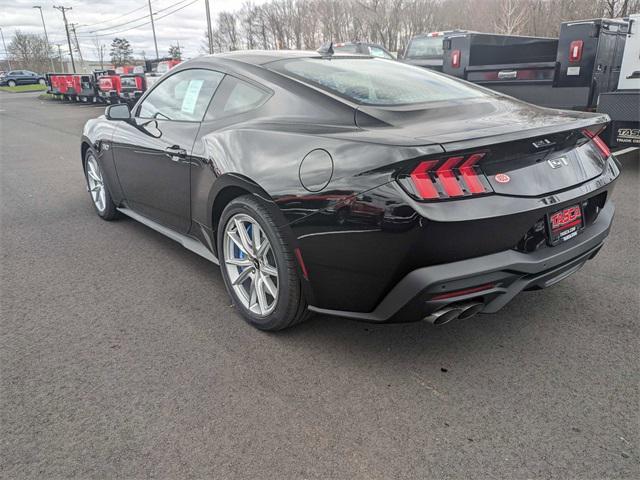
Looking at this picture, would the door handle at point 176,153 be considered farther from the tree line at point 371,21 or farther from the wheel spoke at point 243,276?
the tree line at point 371,21

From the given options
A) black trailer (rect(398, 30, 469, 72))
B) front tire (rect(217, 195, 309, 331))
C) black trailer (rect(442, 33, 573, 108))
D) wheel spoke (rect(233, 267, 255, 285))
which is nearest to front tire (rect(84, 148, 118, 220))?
front tire (rect(217, 195, 309, 331))

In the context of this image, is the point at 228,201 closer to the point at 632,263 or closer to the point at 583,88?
the point at 632,263

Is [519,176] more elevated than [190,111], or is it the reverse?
[190,111]

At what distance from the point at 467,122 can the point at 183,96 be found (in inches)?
82.5

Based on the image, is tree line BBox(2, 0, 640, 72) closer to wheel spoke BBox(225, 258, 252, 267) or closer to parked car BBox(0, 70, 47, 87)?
parked car BBox(0, 70, 47, 87)

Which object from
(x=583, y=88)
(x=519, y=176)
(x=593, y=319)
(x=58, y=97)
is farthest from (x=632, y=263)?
(x=58, y=97)

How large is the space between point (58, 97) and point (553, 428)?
36.6m

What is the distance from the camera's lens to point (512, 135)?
2.21 m

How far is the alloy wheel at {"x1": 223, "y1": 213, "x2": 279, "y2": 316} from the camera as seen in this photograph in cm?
Result: 279

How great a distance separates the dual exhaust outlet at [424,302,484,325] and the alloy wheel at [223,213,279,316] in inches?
34.0

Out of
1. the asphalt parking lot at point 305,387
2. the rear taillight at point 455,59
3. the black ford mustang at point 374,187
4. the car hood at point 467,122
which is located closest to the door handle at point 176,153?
the black ford mustang at point 374,187

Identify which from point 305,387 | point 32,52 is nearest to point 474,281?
point 305,387

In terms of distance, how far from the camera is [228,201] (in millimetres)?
3025

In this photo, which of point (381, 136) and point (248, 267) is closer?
point (381, 136)
